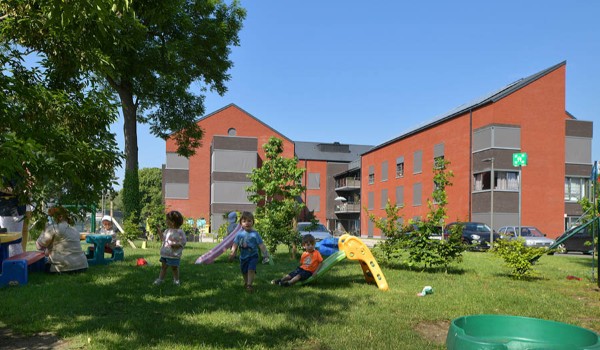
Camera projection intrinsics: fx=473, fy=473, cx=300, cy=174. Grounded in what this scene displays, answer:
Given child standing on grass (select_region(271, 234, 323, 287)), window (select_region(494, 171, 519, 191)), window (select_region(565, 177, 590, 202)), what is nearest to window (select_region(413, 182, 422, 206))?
window (select_region(494, 171, 519, 191))

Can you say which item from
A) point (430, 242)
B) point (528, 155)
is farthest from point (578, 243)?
point (430, 242)

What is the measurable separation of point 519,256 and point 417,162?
3506 cm

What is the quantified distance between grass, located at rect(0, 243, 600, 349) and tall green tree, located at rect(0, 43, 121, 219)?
1.57 m

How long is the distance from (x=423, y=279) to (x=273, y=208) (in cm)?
552

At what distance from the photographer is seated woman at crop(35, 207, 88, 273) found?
30.5 feet

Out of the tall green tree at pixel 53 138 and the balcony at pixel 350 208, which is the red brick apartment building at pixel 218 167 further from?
the tall green tree at pixel 53 138

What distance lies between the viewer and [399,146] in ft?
161

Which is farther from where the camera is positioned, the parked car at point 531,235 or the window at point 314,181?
the window at point 314,181

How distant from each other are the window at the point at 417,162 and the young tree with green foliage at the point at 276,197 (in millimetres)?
Result: 31305

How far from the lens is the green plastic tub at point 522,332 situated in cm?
255

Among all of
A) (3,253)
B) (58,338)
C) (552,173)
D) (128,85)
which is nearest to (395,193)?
(552,173)

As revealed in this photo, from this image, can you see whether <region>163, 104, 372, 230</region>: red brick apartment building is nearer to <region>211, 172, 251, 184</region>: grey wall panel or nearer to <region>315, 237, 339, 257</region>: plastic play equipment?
<region>211, 172, 251, 184</region>: grey wall panel

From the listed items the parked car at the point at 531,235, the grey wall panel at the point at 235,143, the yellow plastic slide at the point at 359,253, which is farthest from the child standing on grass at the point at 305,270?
the grey wall panel at the point at 235,143

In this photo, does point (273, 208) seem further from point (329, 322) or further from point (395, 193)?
point (395, 193)
